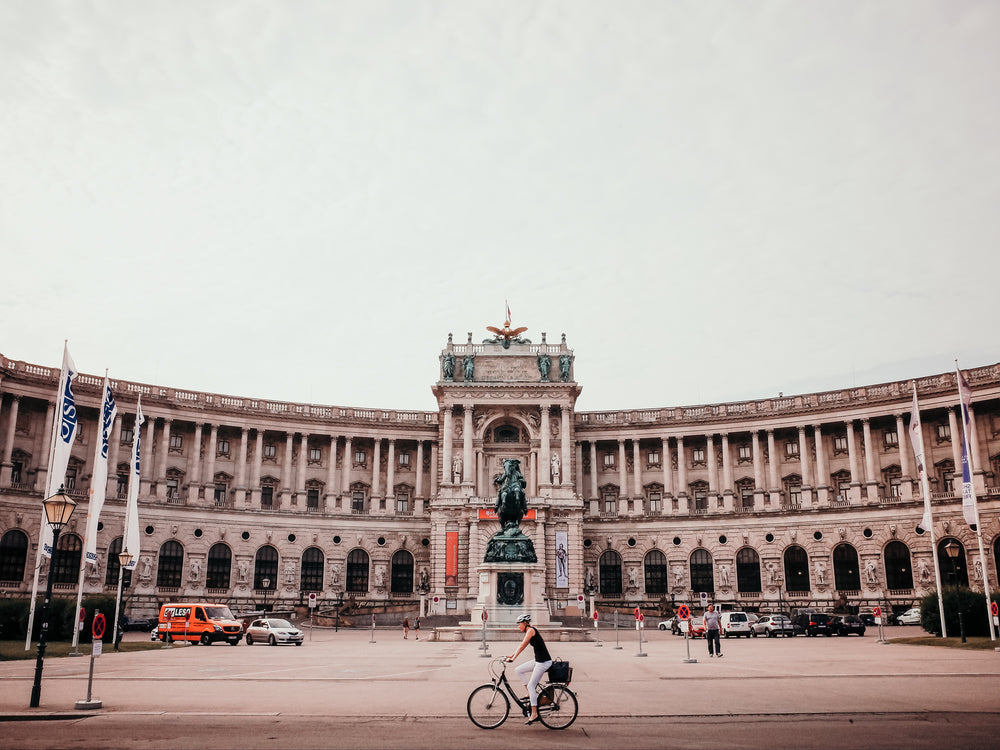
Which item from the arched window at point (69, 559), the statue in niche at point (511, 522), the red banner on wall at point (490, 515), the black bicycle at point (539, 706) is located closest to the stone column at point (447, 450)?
the red banner on wall at point (490, 515)

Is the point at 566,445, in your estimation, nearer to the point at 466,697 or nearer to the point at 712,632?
→ the point at 712,632

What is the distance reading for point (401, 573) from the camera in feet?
258

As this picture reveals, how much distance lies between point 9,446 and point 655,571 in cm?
5377

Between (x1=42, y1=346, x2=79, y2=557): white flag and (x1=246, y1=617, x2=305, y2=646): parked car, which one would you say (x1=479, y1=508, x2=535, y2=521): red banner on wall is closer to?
(x1=246, y1=617, x2=305, y2=646): parked car

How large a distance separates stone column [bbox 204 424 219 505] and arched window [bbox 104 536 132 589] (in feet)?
26.8

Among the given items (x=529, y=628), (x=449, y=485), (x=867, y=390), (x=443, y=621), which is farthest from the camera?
(x=449, y=485)

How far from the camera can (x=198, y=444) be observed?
2948 inches

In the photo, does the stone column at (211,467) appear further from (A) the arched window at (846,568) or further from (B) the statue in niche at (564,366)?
(A) the arched window at (846,568)

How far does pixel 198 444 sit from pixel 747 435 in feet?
160

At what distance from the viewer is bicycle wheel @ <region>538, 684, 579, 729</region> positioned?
15.0 m

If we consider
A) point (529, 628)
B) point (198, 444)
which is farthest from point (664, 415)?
point (529, 628)

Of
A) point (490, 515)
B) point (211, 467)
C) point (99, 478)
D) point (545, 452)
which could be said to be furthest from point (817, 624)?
point (211, 467)

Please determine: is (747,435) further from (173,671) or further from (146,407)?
(173,671)

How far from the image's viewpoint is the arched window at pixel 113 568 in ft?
219
